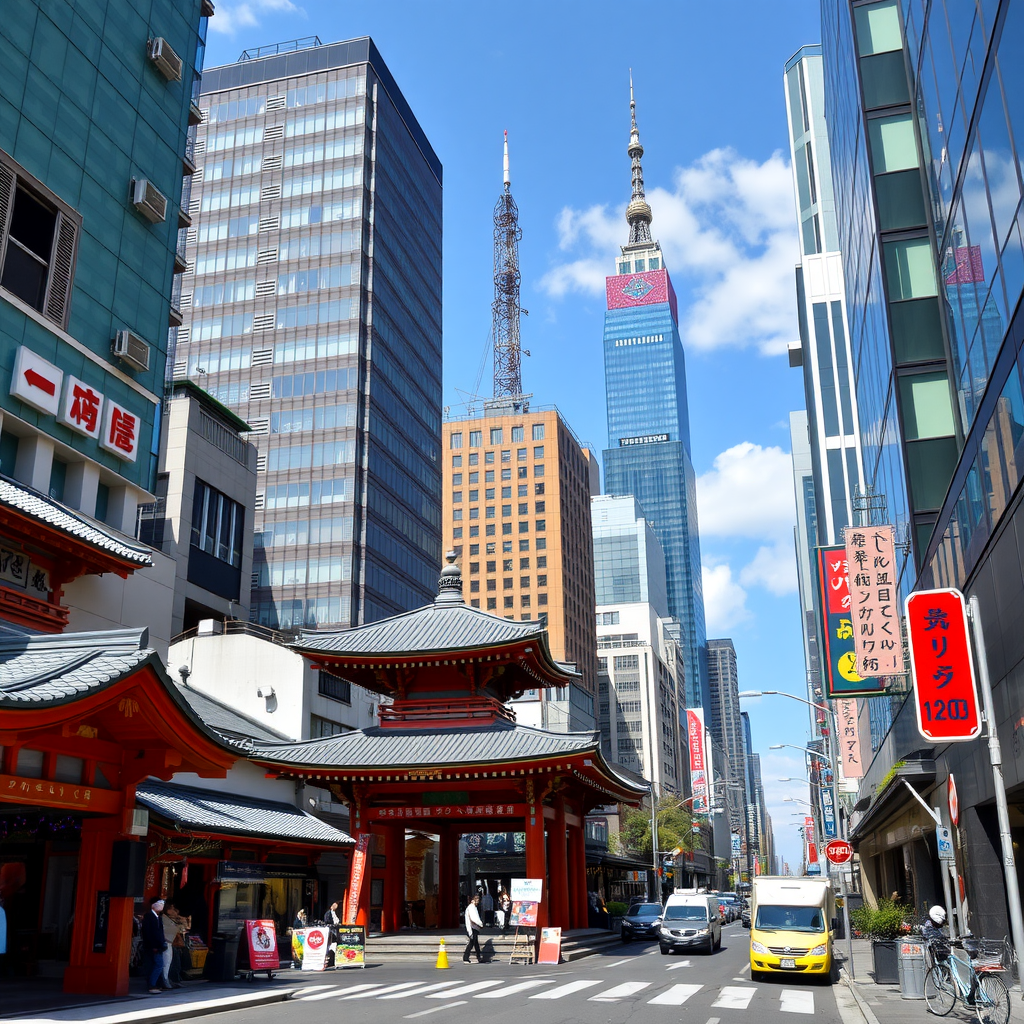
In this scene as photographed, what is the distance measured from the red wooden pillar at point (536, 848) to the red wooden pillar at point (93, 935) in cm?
1470

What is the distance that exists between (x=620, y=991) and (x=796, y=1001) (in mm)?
3700

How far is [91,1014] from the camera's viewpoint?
15836 millimetres

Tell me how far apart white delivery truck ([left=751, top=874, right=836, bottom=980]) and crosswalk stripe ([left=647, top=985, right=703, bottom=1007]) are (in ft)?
8.89

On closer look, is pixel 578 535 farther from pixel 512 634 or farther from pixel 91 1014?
pixel 91 1014

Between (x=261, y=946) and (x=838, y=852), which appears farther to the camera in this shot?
(x=838, y=852)

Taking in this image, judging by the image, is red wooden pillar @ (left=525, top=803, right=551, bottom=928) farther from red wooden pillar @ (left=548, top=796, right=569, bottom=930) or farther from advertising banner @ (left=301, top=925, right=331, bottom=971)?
advertising banner @ (left=301, top=925, right=331, bottom=971)

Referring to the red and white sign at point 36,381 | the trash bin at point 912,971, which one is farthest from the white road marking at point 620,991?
the red and white sign at point 36,381

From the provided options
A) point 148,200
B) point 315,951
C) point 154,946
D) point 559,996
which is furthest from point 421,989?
point 148,200

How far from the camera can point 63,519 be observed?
24234mm

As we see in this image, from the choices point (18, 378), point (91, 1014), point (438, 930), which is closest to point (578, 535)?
point (438, 930)

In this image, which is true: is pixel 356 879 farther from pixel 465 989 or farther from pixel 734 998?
pixel 734 998

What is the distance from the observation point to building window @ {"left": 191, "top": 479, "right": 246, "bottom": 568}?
2035 inches

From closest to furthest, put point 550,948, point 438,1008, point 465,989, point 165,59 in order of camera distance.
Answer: point 438,1008
point 465,989
point 550,948
point 165,59

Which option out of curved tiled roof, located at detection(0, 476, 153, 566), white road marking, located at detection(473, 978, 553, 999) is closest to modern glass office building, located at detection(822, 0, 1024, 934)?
white road marking, located at detection(473, 978, 553, 999)
